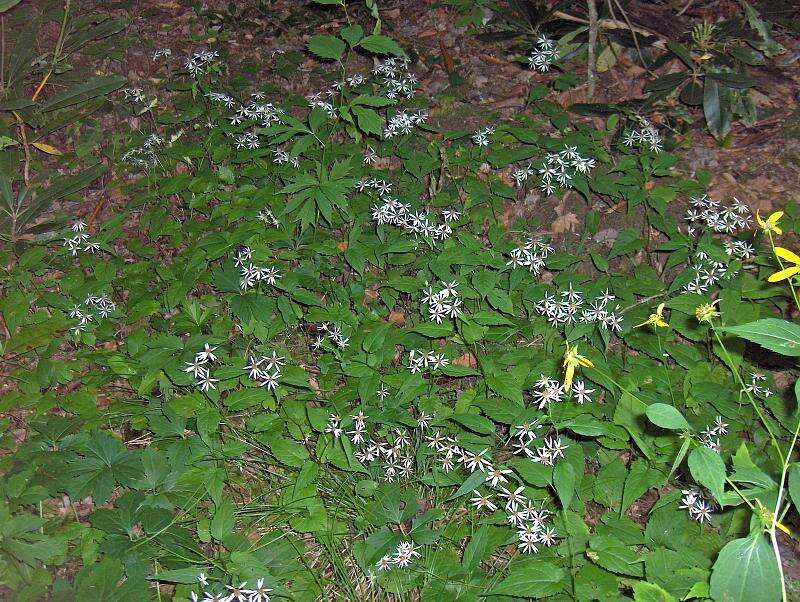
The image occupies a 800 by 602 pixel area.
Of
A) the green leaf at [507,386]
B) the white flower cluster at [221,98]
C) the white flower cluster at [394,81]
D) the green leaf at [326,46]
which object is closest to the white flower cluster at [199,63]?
the white flower cluster at [221,98]

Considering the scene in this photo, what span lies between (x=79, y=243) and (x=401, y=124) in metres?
1.75

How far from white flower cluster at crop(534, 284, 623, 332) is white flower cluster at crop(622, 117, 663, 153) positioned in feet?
3.09

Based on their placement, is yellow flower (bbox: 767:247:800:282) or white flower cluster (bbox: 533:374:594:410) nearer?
yellow flower (bbox: 767:247:800:282)

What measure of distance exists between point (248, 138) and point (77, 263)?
113 cm

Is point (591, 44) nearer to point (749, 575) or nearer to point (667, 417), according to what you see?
point (667, 417)

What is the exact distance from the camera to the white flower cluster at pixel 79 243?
3152mm

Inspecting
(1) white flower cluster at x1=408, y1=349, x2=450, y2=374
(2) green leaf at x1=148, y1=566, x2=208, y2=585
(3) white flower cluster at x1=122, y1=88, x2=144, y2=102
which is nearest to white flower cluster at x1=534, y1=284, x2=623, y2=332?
(1) white flower cluster at x1=408, y1=349, x2=450, y2=374

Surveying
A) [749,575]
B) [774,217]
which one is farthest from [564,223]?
[749,575]

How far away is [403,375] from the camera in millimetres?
2541

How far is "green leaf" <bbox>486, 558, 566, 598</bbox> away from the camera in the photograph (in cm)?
198

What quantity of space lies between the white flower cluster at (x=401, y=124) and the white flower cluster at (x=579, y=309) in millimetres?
1224

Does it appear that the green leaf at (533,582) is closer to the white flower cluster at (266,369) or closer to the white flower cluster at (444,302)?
the white flower cluster at (444,302)

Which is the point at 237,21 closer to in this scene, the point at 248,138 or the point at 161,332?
the point at 248,138

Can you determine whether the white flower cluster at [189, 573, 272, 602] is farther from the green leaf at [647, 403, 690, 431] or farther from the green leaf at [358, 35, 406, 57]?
the green leaf at [358, 35, 406, 57]
